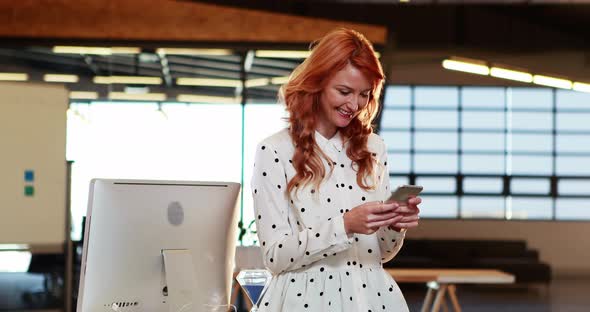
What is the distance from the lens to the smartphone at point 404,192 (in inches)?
87.8

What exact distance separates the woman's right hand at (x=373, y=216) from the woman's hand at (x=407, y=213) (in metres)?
0.01

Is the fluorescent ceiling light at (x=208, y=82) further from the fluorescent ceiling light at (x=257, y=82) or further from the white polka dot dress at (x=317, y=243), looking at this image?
the white polka dot dress at (x=317, y=243)

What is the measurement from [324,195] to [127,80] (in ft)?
23.5

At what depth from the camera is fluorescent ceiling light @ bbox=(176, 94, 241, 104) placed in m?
9.40

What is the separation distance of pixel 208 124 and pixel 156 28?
105 cm

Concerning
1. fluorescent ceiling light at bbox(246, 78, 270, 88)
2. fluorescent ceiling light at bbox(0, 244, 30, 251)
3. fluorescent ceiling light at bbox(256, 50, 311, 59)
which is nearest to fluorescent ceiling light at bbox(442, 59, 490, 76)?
fluorescent ceiling light at bbox(256, 50, 311, 59)

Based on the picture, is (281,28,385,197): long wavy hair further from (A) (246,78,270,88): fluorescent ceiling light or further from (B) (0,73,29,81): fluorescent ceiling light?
(B) (0,73,29,81): fluorescent ceiling light

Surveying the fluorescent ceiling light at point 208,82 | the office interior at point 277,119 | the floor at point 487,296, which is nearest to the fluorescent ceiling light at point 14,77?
the office interior at point 277,119

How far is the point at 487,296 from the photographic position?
9359mm

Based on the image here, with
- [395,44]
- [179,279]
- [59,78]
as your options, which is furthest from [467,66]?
[179,279]

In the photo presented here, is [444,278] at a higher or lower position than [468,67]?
lower

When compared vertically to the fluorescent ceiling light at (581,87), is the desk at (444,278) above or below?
below

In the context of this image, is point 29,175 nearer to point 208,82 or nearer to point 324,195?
point 208,82

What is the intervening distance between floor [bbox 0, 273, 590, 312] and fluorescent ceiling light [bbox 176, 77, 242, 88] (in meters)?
2.31
